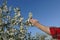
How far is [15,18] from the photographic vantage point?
8398mm

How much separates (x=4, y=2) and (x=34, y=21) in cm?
573

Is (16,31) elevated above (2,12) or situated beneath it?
situated beneath

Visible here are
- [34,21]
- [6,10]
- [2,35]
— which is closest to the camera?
[34,21]

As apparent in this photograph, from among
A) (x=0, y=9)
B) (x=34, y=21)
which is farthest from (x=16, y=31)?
(x=34, y=21)

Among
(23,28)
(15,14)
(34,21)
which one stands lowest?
(34,21)

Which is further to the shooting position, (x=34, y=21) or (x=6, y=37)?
(x=6, y=37)

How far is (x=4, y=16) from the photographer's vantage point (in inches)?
338

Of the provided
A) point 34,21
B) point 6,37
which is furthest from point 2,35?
point 34,21

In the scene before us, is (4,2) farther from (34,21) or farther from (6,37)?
(34,21)

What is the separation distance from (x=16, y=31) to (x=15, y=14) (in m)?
0.66

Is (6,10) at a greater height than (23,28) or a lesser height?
greater

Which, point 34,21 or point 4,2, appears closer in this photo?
point 34,21

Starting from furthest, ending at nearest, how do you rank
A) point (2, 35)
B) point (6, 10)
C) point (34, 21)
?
point (6, 10)
point (2, 35)
point (34, 21)

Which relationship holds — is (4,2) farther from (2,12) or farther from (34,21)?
(34,21)
